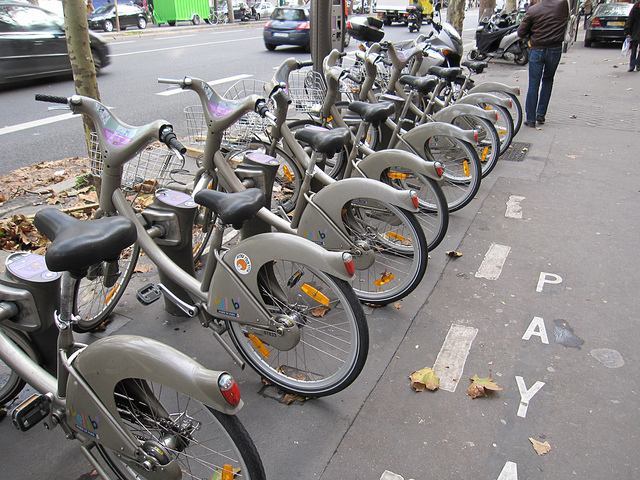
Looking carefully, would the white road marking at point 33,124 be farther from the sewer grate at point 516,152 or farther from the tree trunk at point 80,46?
the sewer grate at point 516,152

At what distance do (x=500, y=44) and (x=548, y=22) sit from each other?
325 inches

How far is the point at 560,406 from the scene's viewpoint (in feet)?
9.16

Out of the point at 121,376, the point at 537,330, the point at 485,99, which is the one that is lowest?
the point at 537,330

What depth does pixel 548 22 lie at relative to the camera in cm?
733

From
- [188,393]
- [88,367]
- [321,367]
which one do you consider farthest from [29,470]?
[321,367]

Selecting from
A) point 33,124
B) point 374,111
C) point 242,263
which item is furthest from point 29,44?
point 242,263

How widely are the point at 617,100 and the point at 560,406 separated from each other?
31.3 feet

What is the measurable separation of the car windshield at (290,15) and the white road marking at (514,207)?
1381cm

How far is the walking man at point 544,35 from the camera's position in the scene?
7328 millimetres

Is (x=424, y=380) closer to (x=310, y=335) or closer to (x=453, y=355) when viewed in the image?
(x=453, y=355)

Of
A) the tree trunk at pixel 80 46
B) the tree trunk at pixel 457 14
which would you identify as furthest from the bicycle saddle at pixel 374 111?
the tree trunk at pixel 457 14

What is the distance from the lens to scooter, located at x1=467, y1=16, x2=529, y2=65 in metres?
14.7

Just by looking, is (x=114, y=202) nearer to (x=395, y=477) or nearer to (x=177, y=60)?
(x=395, y=477)

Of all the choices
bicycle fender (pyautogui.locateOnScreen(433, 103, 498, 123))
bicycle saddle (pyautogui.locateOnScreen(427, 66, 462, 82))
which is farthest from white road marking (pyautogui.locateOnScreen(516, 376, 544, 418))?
bicycle saddle (pyautogui.locateOnScreen(427, 66, 462, 82))
